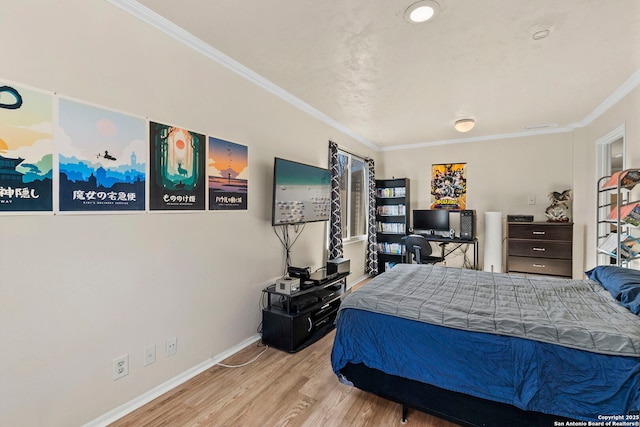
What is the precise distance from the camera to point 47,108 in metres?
1.45

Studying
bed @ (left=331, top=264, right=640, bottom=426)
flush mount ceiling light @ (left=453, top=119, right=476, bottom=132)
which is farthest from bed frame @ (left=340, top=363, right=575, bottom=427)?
flush mount ceiling light @ (left=453, top=119, right=476, bottom=132)

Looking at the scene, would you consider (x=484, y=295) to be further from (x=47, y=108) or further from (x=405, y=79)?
(x=47, y=108)

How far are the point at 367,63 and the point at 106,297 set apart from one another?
256 centimetres

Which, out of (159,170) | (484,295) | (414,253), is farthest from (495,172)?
(159,170)

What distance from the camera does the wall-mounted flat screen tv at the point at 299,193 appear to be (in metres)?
2.77

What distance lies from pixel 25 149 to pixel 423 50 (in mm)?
2593

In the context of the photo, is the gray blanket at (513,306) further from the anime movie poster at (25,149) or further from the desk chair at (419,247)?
the anime movie poster at (25,149)

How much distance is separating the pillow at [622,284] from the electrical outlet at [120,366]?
303cm

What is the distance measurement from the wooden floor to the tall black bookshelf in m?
3.19

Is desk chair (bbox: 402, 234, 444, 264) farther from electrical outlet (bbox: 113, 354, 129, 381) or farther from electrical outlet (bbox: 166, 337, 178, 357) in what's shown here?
electrical outlet (bbox: 113, 354, 129, 381)

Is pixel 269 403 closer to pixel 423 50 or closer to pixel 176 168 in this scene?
pixel 176 168

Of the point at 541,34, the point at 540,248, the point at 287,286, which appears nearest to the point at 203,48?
the point at 287,286

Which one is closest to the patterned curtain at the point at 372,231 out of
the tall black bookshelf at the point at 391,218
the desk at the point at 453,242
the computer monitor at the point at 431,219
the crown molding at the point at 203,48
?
the tall black bookshelf at the point at 391,218

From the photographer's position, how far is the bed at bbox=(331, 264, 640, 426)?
1.34 meters
